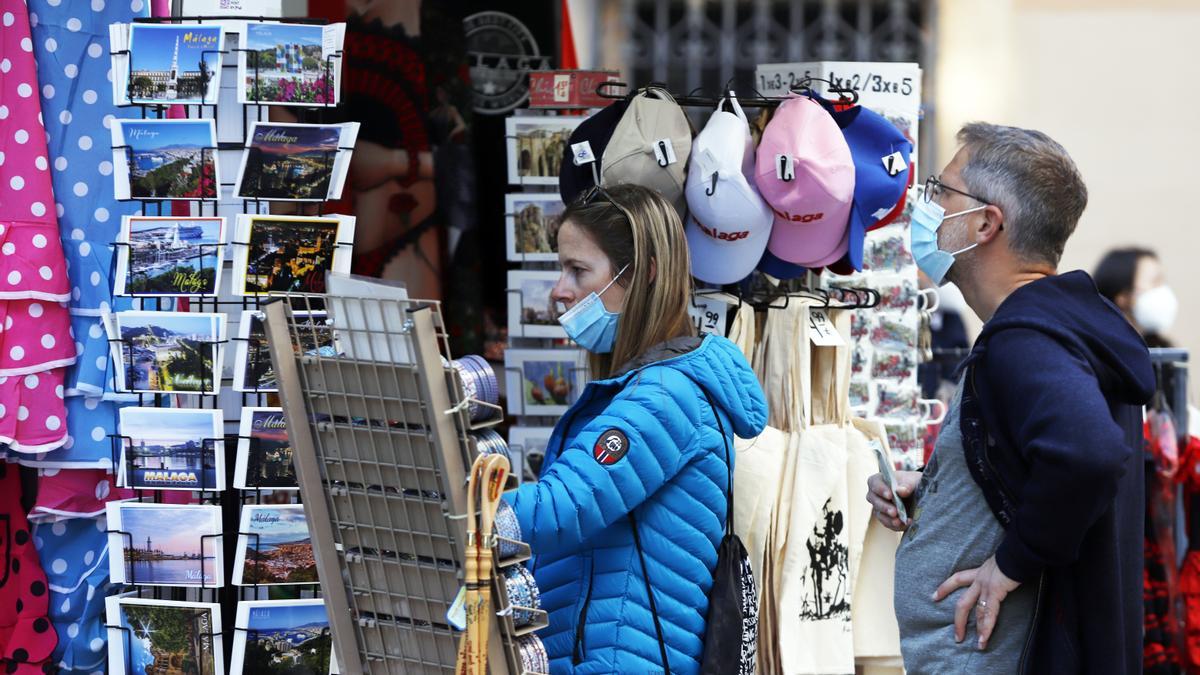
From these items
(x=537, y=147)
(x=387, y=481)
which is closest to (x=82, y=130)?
(x=537, y=147)

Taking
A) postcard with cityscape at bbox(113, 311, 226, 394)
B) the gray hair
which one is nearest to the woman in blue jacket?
the gray hair

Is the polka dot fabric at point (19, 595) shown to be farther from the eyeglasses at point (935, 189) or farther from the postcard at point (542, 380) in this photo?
the eyeglasses at point (935, 189)

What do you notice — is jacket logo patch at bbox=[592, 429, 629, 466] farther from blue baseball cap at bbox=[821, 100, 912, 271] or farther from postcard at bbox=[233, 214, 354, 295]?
blue baseball cap at bbox=[821, 100, 912, 271]

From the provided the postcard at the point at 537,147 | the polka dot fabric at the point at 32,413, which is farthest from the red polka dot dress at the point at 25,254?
the postcard at the point at 537,147

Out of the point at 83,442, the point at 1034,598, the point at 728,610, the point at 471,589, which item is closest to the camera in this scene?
the point at 471,589

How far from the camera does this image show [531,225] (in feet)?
16.0

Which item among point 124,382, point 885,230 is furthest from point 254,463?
point 885,230

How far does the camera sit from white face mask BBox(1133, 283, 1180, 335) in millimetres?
7141

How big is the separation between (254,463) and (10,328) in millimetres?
831

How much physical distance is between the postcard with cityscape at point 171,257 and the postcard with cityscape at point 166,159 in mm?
74

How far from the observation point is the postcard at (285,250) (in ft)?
11.3

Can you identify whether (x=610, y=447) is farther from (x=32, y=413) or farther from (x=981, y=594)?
(x=32, y=413)

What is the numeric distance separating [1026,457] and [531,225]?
2.58 m

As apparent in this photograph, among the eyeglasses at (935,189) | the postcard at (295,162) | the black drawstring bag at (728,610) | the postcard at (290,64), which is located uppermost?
the postcard at (290,64)
